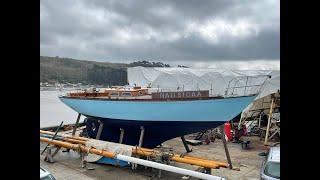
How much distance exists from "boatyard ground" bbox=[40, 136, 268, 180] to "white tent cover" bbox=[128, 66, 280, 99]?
10.4 feet

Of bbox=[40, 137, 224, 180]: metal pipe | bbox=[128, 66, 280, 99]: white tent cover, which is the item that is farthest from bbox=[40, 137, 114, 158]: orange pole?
bbox=[128, 66, 280, 99]: white tent cover

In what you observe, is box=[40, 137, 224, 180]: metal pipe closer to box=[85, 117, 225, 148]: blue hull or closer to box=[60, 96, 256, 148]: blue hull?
box=[60, 96, 256, 148]: blue hull

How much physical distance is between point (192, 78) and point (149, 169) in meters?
8.53

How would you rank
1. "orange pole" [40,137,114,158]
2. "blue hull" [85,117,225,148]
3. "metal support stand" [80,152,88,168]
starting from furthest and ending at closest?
"blue hull" [85,117,225,148] < "metal support stand" [80,152,88,168] < "orange pole" [40,137,114,158]

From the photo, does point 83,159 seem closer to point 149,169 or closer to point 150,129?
point 149,169

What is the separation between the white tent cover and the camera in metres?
17.7

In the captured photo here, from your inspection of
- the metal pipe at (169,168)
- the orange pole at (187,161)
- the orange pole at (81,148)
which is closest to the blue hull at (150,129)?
the orange pole at (81,148)

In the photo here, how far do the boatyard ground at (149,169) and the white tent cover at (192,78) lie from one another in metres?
3.16

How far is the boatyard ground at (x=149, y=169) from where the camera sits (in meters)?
10.9

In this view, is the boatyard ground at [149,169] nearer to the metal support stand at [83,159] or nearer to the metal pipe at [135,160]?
the metal support stand at [83,159]

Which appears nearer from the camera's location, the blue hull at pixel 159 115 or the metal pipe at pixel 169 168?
the metal pipe at pixel 169 168
